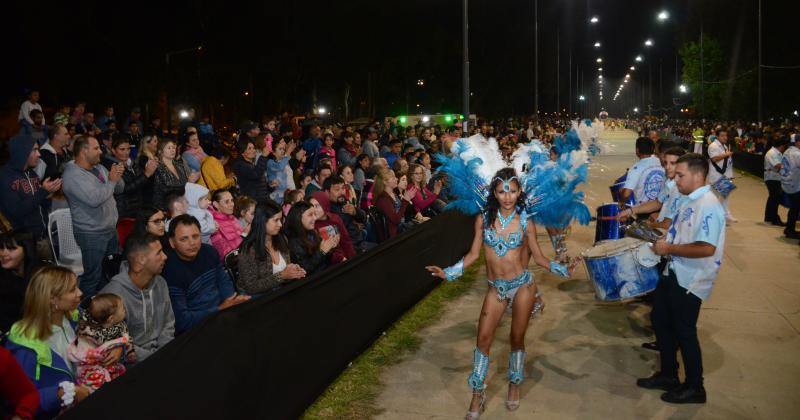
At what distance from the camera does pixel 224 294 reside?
6.25 meters

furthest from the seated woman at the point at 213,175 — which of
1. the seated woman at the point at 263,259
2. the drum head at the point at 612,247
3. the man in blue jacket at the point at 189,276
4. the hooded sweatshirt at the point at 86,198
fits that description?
the drum head at the point at 612,247

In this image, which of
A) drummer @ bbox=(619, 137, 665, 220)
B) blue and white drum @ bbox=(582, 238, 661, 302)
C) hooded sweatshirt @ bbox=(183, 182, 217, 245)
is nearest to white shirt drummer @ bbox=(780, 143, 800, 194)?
drummer @ bbox=(619, 137, 665, 220)

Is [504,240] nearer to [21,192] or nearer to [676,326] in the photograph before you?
[676,326]

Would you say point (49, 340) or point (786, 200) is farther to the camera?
point (786, 200)

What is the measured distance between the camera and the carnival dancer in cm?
598

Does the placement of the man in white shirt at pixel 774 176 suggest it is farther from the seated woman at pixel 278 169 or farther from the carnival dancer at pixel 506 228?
the carnival dancer at pixel 506 228

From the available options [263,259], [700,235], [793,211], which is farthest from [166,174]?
[793,211]

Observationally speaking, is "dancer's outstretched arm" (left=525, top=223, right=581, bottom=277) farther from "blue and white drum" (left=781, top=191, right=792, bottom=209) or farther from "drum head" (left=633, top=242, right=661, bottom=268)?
A: "blue and white drum" (left=781, top=191, right=792, bottom=209)

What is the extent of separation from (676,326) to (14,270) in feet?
17.2

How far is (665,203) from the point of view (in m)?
7.42

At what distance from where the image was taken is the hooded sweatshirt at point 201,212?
7.48m

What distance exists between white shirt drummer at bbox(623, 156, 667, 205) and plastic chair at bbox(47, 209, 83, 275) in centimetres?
649

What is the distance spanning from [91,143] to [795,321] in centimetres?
793

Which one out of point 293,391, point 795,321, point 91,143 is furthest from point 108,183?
point 795,321
